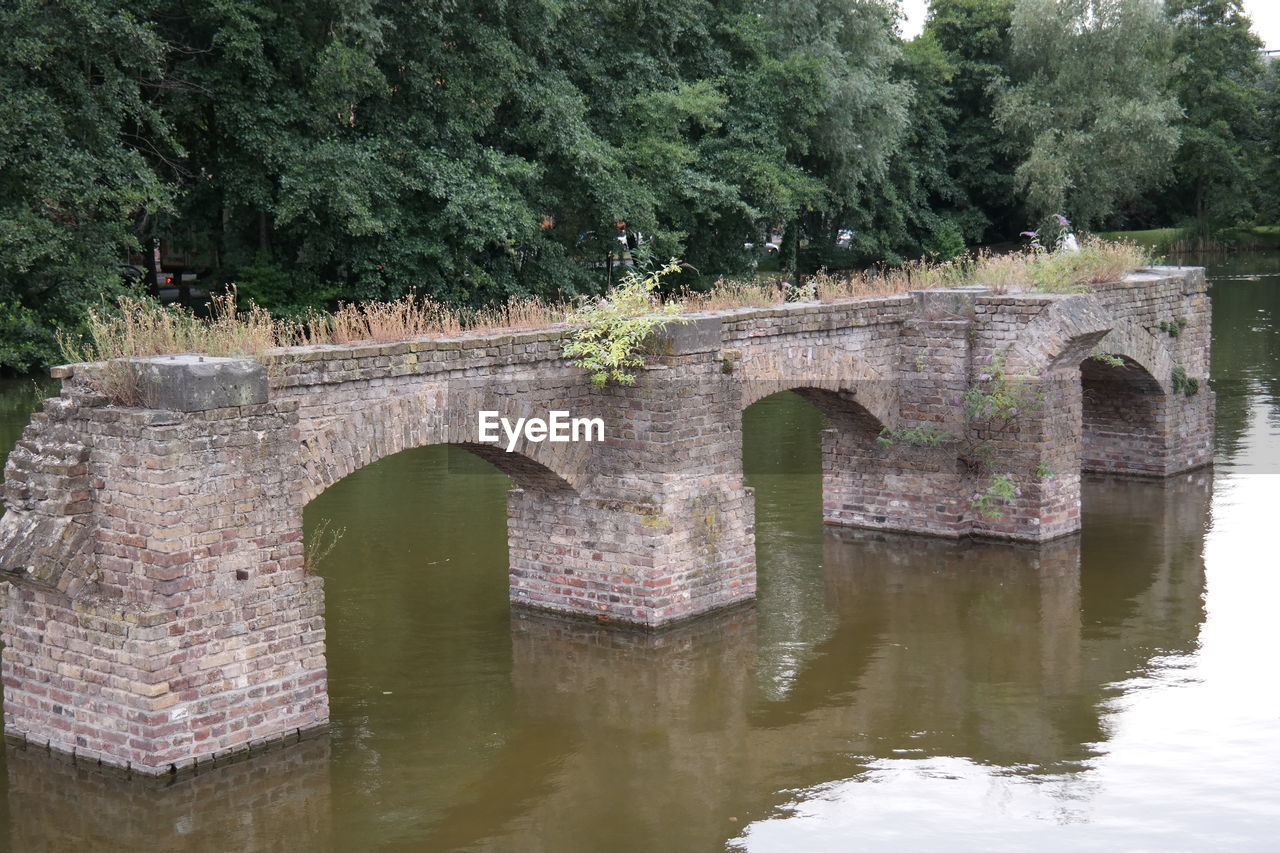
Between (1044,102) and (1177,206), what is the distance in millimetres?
14617

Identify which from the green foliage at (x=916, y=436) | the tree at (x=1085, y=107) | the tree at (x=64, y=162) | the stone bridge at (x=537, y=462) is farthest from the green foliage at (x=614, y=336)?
the tree at (x=1085, y=107)

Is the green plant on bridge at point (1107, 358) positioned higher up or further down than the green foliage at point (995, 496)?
higher up

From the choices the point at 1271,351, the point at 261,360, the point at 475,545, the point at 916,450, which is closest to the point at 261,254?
the point at 475,545

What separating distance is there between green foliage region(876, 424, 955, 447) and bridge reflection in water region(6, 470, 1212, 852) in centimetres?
101

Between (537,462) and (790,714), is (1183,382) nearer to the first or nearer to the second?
(790,714)

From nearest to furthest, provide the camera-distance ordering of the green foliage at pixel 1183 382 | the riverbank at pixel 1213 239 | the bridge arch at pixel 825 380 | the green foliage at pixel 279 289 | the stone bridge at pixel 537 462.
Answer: the stone bridge at pixel 537 462
the bridge arch at pixel 825 380
the green foliage at pixel 1183 382
the green foliage at pixel 279 289
the riverbank at pixel 1213 239

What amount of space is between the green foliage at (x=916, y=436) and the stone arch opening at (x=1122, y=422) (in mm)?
3721

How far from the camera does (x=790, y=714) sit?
36.1ft

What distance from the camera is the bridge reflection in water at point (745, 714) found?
29.7ft

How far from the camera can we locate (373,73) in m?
22.6

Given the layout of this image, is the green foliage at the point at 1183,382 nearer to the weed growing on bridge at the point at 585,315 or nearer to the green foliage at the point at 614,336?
the weed growing on bridge at the point at 585,315

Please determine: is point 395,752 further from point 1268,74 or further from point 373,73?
point 1268,74

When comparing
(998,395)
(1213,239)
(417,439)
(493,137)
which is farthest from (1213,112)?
(417,439)

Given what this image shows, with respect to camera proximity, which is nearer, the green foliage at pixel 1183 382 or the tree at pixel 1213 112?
the green foliage at pixel 1183 382
